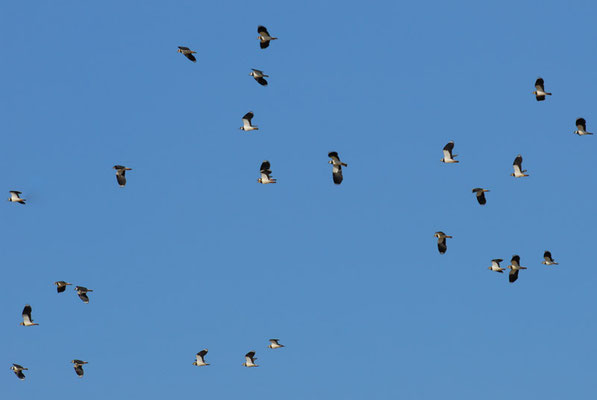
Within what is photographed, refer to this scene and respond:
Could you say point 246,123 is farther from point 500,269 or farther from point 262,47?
point 500,269

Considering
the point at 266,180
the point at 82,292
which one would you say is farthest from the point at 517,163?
the point at 82,292

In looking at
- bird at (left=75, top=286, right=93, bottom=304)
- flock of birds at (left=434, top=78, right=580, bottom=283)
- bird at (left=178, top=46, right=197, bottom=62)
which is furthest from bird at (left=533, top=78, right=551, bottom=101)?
bird at (left=75, top=286, right=93, bottom=304)

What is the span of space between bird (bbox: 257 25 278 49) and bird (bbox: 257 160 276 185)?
9604 millimetres

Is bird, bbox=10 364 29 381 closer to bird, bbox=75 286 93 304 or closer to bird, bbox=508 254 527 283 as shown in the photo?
bird, bbox=75 286 93 304

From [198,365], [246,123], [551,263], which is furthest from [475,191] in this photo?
[198,365]

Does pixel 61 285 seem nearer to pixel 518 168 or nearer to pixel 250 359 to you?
pixel 250 359

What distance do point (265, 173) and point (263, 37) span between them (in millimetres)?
11190

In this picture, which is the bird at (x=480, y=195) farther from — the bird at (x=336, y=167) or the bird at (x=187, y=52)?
the bird at (x=187, y=52)

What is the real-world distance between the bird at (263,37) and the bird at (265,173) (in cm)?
960

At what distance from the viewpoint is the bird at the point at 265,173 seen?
303 feet

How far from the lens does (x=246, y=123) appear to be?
94.2m

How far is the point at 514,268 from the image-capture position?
3622 inches

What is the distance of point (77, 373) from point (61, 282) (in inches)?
269

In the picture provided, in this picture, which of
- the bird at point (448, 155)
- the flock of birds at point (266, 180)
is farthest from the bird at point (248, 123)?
the bird at point (448, 155)
